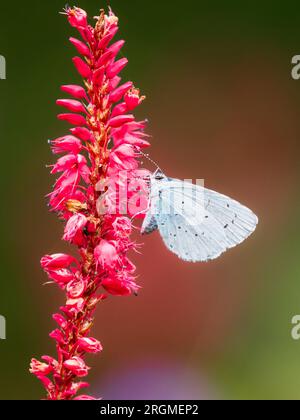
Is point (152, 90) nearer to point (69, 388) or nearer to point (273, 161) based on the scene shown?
point (273, 161)

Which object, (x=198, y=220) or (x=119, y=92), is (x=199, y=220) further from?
(x=119, y=92)

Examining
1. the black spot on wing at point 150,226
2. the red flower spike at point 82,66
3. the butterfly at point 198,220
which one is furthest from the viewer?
the butterfly at point 198,220

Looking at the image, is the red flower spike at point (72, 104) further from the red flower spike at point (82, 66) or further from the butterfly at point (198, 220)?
the butterfly at point (198, 220)

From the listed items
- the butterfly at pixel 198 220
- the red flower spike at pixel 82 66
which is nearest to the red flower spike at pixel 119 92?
the red flower spike at pixel 82 66

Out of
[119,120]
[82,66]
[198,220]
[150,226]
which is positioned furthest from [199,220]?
[82,66]

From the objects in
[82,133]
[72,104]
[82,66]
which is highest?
[82,66]

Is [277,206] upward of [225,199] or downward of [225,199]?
upward

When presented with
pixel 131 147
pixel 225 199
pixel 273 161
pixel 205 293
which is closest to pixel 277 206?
pixel 273 161

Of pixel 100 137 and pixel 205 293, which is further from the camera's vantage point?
pixel 205 293

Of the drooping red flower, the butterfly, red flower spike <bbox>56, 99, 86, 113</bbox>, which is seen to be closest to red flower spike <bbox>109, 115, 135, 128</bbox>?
the drooping red flower
